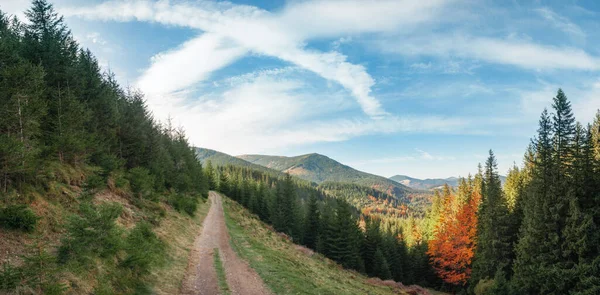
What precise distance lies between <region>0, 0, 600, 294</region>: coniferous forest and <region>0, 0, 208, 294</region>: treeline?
0.06 m

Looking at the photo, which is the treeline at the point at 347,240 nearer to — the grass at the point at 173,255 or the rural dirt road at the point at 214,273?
the grass at the point at 173,255

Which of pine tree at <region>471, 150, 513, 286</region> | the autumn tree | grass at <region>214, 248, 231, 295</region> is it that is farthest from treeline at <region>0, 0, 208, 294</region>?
the autumn tree

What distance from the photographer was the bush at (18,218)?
934 cm

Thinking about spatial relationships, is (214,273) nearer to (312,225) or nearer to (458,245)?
(312,225)

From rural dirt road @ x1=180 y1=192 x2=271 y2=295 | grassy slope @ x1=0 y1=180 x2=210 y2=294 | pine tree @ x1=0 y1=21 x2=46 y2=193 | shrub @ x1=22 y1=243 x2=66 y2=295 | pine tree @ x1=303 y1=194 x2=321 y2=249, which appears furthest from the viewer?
pine tree @ x1=303 y1=194 x2=321 y2=249

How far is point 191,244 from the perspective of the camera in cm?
2227

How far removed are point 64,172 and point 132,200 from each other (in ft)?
25.3

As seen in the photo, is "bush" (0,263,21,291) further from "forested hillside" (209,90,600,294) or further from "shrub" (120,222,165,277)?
"forested hillside" (209,90,600,294)

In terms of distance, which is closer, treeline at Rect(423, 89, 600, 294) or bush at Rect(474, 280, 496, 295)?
treeline at Rect(423, 89, 600, 294)

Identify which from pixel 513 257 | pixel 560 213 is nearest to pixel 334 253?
pixel 513 257

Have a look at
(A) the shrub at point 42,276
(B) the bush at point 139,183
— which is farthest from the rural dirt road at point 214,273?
(B) the bush at point 139,183

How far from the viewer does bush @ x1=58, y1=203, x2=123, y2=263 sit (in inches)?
359

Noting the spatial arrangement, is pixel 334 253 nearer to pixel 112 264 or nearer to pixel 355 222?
pixel 355 222

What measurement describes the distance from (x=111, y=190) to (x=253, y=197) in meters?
58.0
